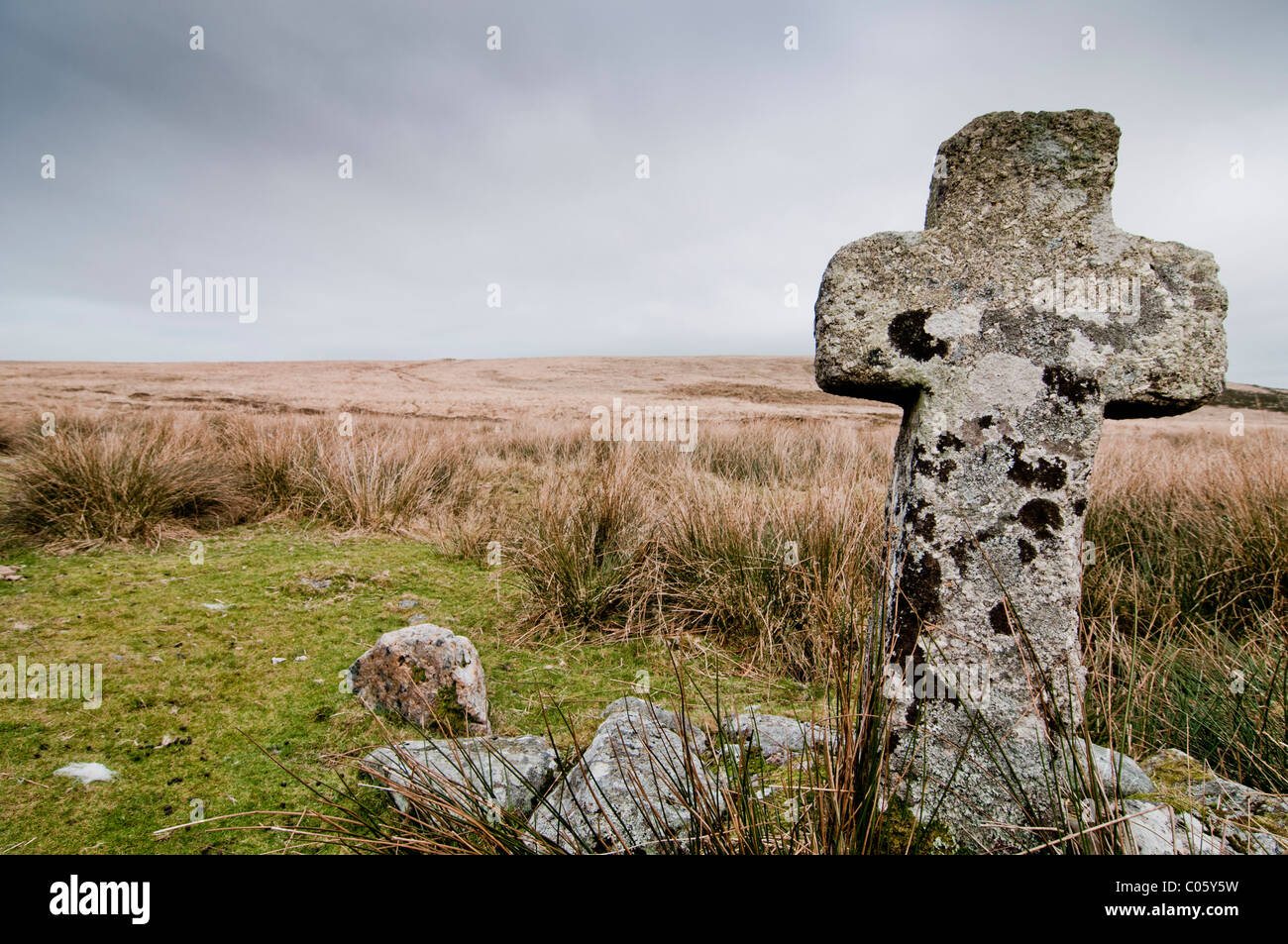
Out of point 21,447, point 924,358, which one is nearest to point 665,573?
point 924,358

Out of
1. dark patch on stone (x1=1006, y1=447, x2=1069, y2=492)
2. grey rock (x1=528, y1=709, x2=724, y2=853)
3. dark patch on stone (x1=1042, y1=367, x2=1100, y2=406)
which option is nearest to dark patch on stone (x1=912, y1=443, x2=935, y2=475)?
dark patch on stone (x1=1006, y1=447, x2=1069, y2=492)

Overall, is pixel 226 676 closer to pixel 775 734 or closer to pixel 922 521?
pixel 775 734

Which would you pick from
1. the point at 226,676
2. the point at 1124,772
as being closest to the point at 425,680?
the point at 226,676

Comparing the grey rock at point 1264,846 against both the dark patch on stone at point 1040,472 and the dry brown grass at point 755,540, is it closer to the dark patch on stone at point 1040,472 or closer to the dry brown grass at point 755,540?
the dry brown grass at point 755,540

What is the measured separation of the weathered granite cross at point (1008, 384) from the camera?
1716mm

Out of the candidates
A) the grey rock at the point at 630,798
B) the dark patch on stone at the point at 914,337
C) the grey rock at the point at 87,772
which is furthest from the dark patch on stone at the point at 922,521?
the grey rock at the point at 87,772

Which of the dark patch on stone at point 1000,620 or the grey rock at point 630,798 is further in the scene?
the dark patch on stone at point 1000,620

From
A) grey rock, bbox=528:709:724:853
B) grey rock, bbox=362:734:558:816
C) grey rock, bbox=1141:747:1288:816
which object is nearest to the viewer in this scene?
grey rock, bbox=528:709:724:853

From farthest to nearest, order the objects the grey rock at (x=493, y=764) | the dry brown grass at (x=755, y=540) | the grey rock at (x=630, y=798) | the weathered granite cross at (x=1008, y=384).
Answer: the dry brown grass at (x=755, y=540)
the grey rock at (x=493, y=764)
the weathered granite cross at (x=1008, y=384)
the grey rock at (x=630, y=798)

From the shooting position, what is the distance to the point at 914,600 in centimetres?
178

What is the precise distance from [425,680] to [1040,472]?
7.54 feet

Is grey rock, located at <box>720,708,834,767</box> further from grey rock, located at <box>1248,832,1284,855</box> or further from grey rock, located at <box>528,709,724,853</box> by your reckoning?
grey rock, located at <box>1248,832,1284,855</box>

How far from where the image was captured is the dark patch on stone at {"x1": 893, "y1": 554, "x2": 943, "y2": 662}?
1760mm

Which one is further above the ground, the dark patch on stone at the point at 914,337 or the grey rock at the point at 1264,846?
the dark patch on stone at the point at 914,337
